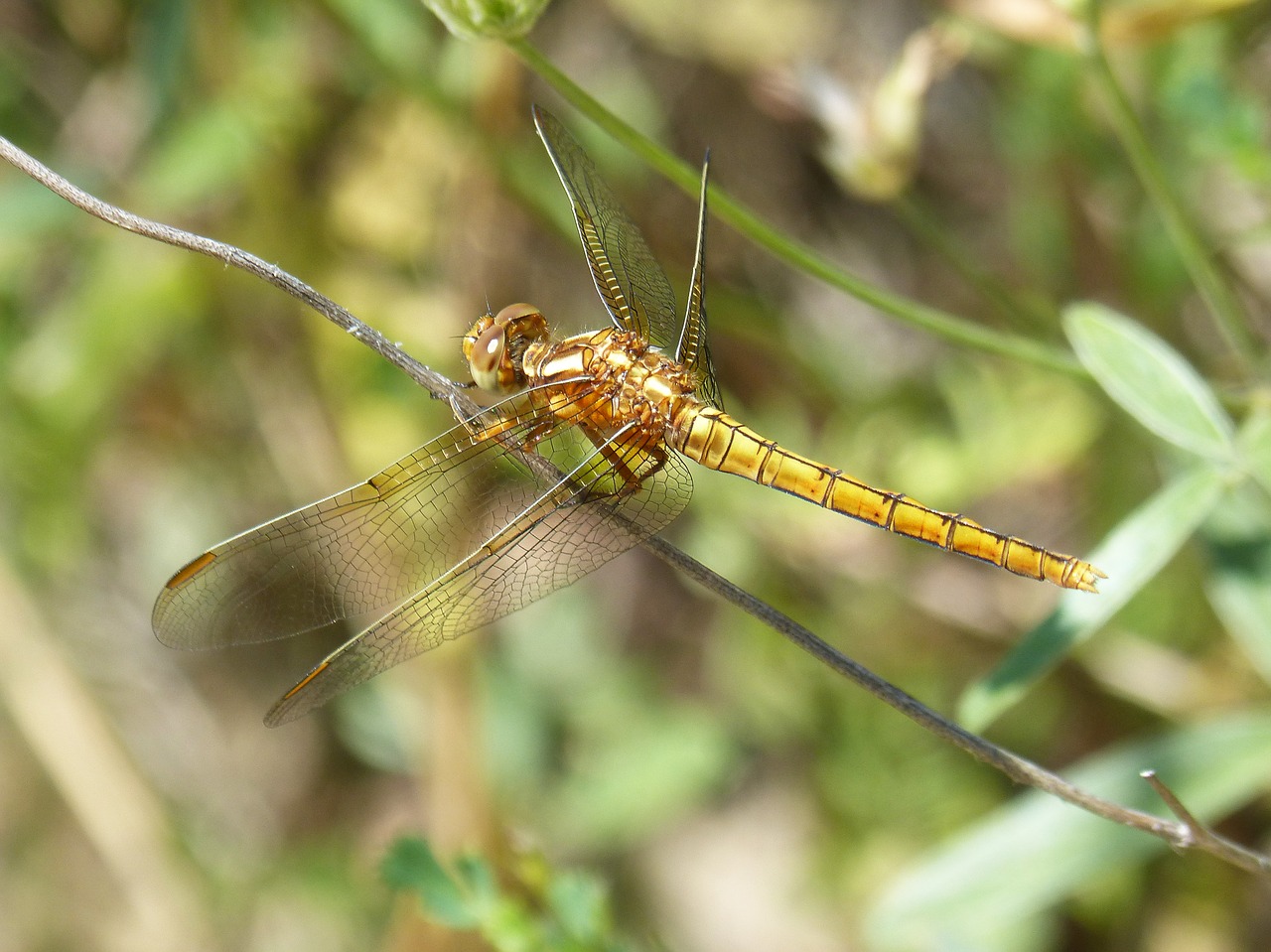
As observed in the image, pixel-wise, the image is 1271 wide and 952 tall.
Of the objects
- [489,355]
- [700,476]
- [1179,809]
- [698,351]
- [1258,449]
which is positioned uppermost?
[700,476]

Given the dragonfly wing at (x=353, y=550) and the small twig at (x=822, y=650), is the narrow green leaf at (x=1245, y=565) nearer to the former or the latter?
the small twig at (x=822, y=650)

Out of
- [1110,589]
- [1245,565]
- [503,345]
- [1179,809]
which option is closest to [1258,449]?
[1110,589]

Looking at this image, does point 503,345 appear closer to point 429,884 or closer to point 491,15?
point 491,15

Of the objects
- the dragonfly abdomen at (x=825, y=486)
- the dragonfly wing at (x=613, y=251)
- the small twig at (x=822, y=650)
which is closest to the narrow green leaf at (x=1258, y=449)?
the dragonfly abdomen at (x=825, y=486)

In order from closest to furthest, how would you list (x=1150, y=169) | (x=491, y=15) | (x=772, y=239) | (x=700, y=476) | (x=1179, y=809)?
(x=1179, y=809) < (x=491, y=15) < (x=772, y=239) < (x=1150, y=169) < (x=700, y=476)

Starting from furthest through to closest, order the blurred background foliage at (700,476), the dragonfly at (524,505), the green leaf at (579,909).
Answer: the blurred background foliage at (700,476) → the dragonfly at (524,505) → the green leaf at (579,909)

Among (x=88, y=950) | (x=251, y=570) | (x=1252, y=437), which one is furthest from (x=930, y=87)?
(x=88, y=950)

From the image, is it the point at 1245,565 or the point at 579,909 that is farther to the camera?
the point at 1245,565
